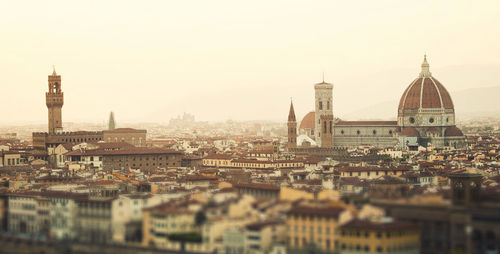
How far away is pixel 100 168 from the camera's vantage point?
317ft

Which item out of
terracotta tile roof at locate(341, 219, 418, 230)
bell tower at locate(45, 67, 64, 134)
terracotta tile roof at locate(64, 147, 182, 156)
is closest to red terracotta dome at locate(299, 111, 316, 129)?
bell tower at locate(45, 67, 64, 134)

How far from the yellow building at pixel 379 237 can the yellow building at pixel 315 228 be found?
0.51 meters

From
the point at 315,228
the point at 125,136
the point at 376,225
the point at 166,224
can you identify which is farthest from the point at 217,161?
the point at 376,225

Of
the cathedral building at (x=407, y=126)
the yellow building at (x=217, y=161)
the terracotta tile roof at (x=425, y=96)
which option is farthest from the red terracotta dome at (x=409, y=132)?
the yellow building at (x=217, y=161)

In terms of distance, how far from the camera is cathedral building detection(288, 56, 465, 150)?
5438 inches

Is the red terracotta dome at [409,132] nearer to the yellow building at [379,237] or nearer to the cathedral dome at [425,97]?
the cathedral dome at [425,97]

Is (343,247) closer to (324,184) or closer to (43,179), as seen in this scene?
(324,184)

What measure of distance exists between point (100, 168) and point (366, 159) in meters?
27.4

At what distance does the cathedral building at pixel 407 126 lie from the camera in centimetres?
13812

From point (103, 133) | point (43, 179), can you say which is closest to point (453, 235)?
point (43, 179)

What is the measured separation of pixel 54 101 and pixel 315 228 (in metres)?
81.4

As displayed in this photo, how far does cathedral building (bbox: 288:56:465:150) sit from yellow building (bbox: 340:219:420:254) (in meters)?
93.2

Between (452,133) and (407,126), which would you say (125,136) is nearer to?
(407,126)

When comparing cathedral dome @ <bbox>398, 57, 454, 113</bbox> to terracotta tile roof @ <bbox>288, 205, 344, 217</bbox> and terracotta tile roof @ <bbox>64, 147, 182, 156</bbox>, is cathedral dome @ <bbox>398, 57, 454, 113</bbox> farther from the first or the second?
terracotta tile roof @ <bbox>288, 205, 344, 217</bbox>
